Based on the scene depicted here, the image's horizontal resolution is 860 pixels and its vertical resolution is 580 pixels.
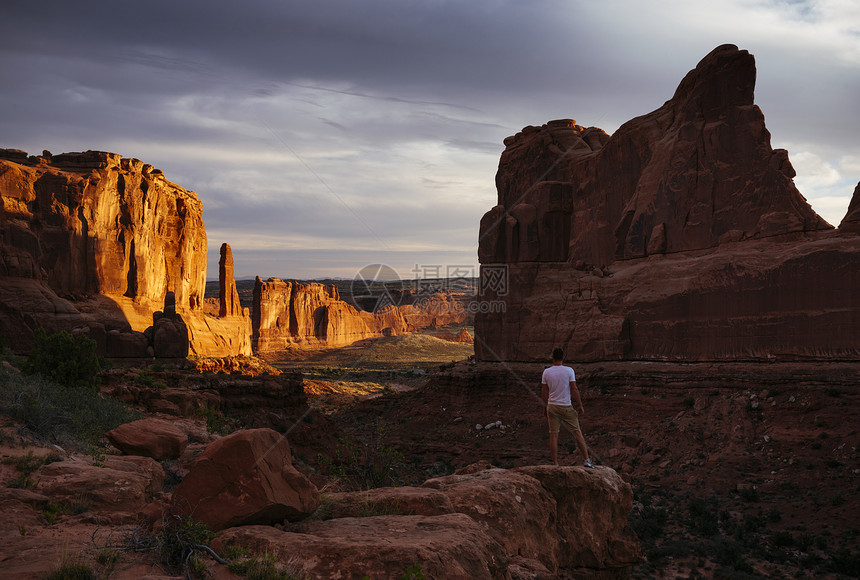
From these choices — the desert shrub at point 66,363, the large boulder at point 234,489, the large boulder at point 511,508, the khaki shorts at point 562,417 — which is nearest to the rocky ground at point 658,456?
the large boulder at point 234,489

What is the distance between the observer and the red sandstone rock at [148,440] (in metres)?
10.6

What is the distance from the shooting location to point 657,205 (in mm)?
31516

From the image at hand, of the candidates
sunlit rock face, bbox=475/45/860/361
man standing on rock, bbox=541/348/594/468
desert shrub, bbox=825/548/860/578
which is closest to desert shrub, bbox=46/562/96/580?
man standing on rock, bbox=541/348/594/468

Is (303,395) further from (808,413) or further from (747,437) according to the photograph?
(808,413)

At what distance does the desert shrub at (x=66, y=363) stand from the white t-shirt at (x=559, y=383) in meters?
17.6

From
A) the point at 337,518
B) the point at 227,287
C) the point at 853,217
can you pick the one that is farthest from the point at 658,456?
the point at 227,287

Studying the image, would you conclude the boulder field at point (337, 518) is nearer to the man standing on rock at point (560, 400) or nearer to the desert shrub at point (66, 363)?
the man standing on rock at point (560, 400)

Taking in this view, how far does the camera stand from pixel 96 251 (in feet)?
186

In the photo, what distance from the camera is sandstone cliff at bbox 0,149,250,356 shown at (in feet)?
131

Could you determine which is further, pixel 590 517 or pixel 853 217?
pixel 853 217

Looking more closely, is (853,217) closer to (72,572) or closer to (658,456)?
(658,456)

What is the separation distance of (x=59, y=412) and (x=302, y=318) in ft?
302

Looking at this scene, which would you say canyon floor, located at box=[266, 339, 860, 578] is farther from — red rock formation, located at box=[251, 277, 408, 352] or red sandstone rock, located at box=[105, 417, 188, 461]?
red rock formation, located at box=[251, 277, 408, 352]

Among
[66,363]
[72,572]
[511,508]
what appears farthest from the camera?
[66,363]
